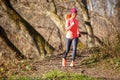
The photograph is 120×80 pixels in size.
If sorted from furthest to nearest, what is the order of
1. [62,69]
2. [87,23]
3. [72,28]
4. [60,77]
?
[87,23] < [72,28] < [62,69] < [60,77]

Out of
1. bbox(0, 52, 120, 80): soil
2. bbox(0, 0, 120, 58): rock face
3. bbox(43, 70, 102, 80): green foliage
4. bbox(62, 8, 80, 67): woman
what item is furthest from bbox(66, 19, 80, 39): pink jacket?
bbox(43, 70, 102, 80): green foliage

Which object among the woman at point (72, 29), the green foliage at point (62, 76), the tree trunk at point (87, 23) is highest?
the woman at point (72, 29)

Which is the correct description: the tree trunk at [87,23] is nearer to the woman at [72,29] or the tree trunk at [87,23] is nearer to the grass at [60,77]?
the woman at [72,29]

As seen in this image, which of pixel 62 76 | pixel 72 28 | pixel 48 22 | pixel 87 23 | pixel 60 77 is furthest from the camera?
pixel 48 22

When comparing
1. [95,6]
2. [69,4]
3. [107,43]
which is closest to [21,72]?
[107,43]

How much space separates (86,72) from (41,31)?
1126cm

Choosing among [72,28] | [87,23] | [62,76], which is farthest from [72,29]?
[87,23]

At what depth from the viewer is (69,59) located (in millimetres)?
13094

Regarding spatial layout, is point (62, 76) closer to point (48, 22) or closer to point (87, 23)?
point (87, 23)

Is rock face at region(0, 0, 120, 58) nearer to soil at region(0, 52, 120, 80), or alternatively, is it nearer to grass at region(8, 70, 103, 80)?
soil at region(0, 52, 120, 80)

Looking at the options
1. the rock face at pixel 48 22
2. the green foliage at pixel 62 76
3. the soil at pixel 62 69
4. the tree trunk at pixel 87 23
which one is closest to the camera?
the green foliage at pixel 62 76

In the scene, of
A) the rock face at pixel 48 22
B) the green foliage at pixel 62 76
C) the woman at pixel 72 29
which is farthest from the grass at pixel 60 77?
the rock face at pixel 48 22

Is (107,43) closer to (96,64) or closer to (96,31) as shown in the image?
(96,64)

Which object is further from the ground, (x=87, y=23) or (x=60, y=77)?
(x=60, y=77)
